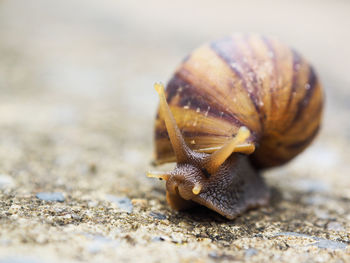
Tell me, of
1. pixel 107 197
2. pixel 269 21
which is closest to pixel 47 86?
pixel 107 197

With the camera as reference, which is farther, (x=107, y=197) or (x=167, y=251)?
(x=107, y=197)

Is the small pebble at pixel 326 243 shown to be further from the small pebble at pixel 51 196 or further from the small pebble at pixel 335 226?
the small pebble at pixel 51 196

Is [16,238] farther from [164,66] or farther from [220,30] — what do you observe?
[220,30]

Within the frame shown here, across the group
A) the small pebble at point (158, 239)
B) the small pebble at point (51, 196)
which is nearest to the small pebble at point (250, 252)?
the small pebble at point (158, 239)

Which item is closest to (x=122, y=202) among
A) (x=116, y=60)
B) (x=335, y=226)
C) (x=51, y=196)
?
(x=51, y=196)

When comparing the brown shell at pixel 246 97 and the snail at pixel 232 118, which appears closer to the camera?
the snail at pixel 232 118

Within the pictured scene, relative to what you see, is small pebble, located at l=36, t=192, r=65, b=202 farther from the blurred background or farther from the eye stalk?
the blurred background

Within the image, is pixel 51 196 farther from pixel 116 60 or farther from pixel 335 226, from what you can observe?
pixel 116 60
